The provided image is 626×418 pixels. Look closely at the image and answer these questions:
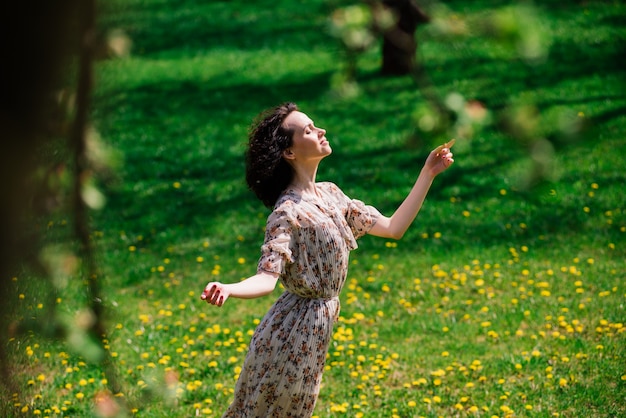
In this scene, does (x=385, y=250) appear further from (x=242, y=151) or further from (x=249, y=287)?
(x=249, y=287)

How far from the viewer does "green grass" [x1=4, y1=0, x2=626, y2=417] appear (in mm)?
5234

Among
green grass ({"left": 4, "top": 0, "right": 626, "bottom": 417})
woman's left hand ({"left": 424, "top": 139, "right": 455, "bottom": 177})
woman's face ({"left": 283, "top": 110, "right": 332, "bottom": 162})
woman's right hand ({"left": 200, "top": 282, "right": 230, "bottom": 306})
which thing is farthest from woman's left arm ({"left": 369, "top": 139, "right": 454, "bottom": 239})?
woman's right hand ({"left": 200, "top": 282, "right": 230, "bottom": 306})

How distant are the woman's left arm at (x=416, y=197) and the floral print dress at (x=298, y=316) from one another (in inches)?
9.8

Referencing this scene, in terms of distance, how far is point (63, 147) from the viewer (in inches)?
62.6

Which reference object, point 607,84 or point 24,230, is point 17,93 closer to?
point 24,230

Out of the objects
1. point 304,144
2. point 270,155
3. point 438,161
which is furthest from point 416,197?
A: point 270,155

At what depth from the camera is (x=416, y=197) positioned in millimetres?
4234

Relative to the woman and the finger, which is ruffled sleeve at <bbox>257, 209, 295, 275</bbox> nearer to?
the woman

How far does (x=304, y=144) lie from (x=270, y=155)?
0.17 metres

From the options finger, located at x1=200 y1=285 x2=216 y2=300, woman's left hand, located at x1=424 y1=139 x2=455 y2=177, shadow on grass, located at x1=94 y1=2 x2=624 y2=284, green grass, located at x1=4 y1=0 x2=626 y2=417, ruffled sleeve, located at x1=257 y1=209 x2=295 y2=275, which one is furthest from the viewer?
shadow on grass, located at x1=94 y1=2 x2=624 y2=284

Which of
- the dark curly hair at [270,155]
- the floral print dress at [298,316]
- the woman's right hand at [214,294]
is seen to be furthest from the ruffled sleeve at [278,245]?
the woman's right hand at [214,294]

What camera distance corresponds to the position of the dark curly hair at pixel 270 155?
Answer: 407cm

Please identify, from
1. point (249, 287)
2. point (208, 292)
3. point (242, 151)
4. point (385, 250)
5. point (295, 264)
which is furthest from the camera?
point (242, 151)

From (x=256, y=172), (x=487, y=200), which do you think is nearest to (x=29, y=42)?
(x=256, y=172)
